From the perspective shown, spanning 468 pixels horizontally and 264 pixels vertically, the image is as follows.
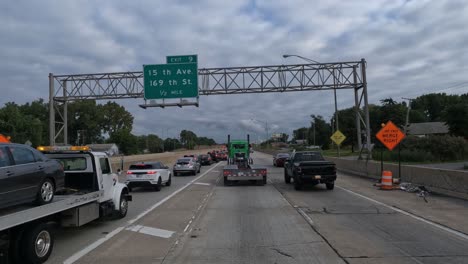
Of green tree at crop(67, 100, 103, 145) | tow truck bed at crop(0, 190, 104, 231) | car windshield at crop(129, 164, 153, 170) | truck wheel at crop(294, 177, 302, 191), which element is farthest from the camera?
green tree at crop(67, 100, 103, 145)

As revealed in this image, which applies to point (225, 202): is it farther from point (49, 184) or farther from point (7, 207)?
point (7, 207)

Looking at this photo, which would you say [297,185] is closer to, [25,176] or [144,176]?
[144,176]

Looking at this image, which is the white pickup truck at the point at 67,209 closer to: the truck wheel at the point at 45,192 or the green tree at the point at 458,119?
the truck wheel at the point at 45,192

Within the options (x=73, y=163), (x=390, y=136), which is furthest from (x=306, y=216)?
(x=390, y=136)

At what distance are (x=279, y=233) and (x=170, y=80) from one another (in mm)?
24257

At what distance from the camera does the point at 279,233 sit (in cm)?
996

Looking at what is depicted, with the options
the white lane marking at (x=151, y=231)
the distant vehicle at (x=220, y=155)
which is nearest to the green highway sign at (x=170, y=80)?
the white lane marking at (x=151, y=231)

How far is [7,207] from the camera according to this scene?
7383 mm

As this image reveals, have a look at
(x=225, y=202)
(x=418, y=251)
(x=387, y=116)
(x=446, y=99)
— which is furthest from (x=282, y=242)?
(x=446, y=99)

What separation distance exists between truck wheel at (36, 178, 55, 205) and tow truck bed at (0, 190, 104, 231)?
14 cm

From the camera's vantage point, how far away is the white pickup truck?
723 centimetres

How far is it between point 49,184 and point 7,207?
4.42 feet

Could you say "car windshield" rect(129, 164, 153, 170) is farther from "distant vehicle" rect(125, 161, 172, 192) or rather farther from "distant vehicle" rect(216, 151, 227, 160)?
"distant vehicle" rect(216, 151, 227, 160)

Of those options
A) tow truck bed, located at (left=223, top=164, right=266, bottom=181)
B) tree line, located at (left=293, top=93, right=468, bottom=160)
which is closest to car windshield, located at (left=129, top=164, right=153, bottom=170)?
tow truck bed, located at (left=223, top=164, right=266, bottom=181)
